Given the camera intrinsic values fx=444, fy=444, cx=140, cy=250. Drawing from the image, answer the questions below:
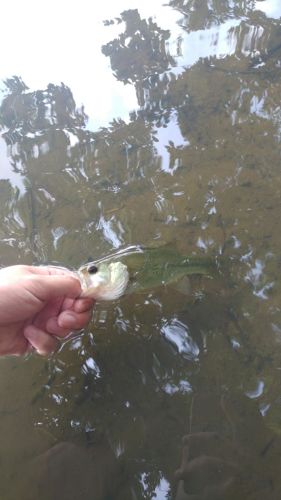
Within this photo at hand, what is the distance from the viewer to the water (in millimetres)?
2510

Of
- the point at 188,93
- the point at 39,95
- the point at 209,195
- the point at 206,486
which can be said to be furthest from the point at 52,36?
the point at 206,486

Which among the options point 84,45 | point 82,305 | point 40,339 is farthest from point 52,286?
point 84,45

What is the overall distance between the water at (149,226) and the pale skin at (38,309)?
21cm

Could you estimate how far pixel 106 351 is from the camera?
9.45 ft

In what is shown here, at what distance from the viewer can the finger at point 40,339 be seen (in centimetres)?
271

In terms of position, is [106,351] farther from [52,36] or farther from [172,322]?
[52,36]

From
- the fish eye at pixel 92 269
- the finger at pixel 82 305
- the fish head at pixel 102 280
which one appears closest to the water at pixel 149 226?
the finger at pixel 82 305

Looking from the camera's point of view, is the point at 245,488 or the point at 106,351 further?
the point at 106,351

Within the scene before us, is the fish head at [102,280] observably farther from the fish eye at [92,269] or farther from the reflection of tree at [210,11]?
the reflection of tree at [210,11]

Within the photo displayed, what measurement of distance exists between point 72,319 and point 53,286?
246 mm

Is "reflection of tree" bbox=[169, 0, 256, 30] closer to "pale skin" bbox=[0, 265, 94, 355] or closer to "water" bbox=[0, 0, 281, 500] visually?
"water" bbox=[0, 0, 281, 500]

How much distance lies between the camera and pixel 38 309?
2.68m

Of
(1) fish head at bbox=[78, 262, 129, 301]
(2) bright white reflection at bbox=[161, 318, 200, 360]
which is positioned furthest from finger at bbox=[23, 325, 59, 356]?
(2) bright white reflection at bbox=[161, 318, 200, 360]

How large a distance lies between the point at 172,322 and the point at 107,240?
0.89 meters
